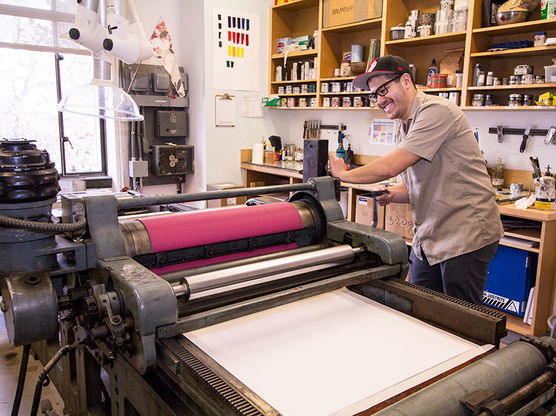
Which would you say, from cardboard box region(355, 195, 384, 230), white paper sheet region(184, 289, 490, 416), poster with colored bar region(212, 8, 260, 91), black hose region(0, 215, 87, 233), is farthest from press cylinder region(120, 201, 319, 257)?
poster with colored bar region(212, 8, 260, 91)

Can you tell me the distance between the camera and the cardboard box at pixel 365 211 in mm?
3590

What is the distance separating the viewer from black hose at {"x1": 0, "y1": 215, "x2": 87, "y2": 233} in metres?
1.06

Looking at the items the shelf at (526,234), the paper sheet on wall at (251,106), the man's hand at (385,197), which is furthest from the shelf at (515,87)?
the paper sheet on wall at (251,106)

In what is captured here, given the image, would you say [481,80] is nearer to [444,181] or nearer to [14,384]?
[444,181]

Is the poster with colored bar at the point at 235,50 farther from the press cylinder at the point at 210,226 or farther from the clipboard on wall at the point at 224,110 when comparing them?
the press cylinder at the point at 210,226

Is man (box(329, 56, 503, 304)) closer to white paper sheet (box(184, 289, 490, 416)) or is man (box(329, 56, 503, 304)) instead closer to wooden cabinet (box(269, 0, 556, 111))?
white paper sheet (box(184, 289, 490, 416))

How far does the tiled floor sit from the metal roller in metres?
1.41

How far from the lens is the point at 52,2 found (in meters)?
4.11

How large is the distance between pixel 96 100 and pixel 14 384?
1525mm

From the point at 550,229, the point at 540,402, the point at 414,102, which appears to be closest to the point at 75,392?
the point at 540,402

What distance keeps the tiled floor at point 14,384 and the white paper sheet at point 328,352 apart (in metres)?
1.39

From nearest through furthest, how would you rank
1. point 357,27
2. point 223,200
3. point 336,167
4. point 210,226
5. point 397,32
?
point 210,226 → point 336,167 → point 397,32 → point 357,27 → point 223,200

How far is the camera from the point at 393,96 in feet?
6.62

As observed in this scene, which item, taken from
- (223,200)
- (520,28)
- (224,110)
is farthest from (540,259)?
(224,110)
